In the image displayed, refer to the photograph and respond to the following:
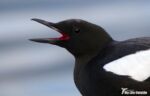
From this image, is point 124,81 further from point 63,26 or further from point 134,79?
point 63,26

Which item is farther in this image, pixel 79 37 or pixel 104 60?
pixel 79 37

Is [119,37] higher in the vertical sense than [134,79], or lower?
lower

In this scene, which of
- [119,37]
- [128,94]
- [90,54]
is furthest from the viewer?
[119,37]

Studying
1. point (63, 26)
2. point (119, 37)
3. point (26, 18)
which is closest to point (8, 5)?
point (26, 18)

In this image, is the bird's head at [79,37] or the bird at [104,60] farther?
the bird's head at [79,37]

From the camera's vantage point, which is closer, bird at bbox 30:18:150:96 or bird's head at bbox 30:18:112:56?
bird at bbox 30:18:150:96
